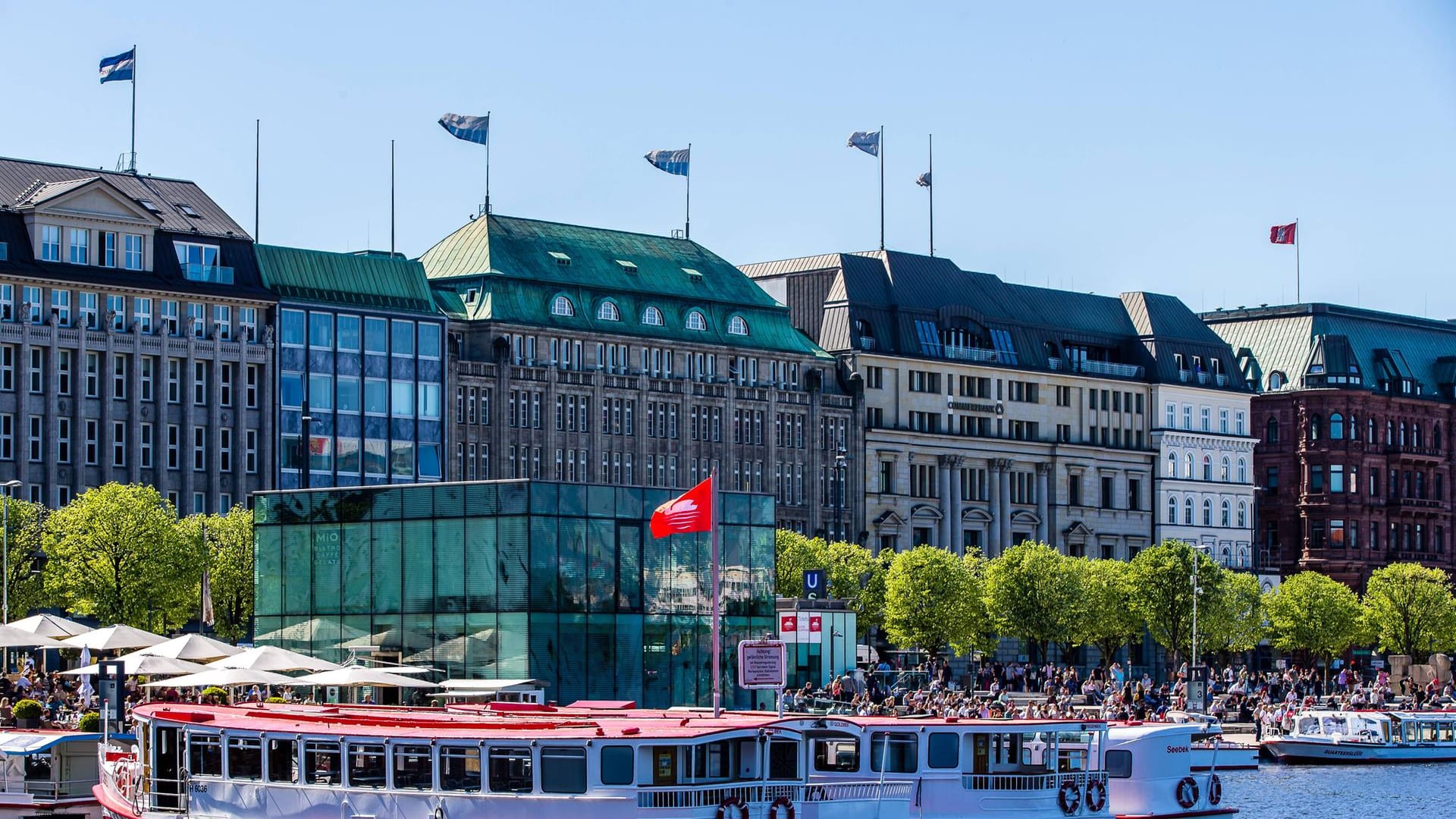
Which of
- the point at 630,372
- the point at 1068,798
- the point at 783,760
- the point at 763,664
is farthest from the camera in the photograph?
the point at 630,372

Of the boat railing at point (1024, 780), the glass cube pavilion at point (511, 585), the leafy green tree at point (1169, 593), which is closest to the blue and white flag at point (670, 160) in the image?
the leafy green tree at point (1169, 593)

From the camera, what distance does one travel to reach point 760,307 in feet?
541

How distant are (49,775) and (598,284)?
88.0m

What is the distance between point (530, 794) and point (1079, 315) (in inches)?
5327

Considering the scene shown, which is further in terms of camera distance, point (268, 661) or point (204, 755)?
point (268, 661)

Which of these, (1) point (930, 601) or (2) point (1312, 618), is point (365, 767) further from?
(2) point (1312, 618)

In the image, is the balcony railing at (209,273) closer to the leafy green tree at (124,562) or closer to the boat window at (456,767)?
the leafy green tree at (124,562)

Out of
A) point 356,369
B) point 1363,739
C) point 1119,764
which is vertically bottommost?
point 1363,739

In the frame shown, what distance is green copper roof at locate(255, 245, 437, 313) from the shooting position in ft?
458

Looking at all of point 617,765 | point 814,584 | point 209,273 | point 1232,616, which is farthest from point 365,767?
point 1232,616

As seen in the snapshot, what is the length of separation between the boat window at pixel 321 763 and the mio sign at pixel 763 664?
28.3 feet

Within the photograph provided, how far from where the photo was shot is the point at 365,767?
191ft

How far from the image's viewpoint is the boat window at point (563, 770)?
2186 inches

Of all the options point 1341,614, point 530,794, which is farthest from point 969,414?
point 530,794
